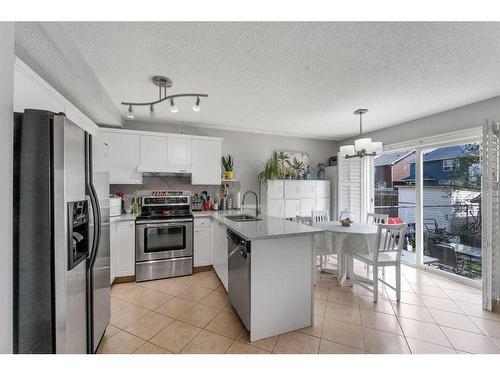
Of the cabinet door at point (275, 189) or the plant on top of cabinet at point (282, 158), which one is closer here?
the cabinet door at point (275, 189)

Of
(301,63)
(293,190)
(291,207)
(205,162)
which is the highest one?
(301,63)

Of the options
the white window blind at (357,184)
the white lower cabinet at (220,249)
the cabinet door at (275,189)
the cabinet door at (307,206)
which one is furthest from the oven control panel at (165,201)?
the white window blind at (357,184)

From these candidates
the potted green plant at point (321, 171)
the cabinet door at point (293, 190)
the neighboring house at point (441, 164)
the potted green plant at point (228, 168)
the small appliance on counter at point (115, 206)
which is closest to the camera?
the small appliance on counter at point (115, 206)

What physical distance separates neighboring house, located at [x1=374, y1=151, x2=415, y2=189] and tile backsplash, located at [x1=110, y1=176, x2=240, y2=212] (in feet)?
10.6

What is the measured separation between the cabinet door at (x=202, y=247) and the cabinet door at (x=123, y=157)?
1236 millimetres

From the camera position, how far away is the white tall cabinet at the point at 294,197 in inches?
169

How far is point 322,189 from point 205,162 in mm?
2522

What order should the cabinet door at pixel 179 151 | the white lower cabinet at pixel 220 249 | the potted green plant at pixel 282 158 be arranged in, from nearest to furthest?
1. the white lower cabinet at pixel 220 249
2. the cabinet door at pixel 179 151
3. the potted green plant at pixel 282 158

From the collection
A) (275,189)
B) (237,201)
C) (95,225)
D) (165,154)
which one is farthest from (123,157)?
(275,189)

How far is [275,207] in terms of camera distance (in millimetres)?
4320

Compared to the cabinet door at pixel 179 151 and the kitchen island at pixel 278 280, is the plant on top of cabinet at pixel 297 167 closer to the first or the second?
the cabinet door at pixel 179 151

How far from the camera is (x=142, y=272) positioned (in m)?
3.08

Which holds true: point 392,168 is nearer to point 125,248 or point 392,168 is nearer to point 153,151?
point 153,151
